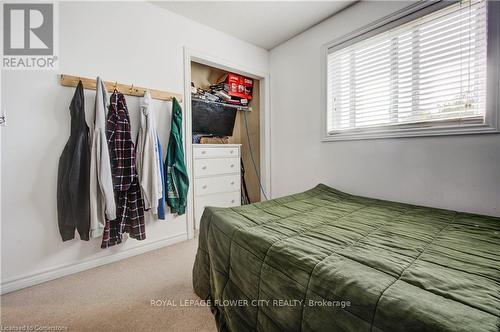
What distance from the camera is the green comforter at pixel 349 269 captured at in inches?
24.4

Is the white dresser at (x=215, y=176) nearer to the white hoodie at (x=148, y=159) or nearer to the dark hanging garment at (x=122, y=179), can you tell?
the white hoodie at (x=148, y=159)

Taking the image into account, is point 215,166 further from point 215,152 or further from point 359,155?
point 359,155

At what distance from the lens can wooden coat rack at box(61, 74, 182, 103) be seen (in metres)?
1.65

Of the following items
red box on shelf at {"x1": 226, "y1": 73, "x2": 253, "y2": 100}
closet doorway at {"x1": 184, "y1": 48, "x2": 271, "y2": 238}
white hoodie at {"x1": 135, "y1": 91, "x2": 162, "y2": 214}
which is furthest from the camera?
red box on shelf at {"x1": 226, "y1": 73, "x2": 253, "y2": 100}

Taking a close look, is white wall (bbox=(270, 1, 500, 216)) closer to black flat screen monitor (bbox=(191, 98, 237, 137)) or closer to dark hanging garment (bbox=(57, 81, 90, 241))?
black flat screen monitor (bbox=(191, 98, 237, 137))

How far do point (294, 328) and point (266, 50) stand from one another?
3.08 metres

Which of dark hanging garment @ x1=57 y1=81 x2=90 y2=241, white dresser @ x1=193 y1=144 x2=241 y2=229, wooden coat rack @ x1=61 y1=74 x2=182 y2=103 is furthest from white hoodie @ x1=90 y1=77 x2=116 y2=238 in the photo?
white dresser @ x1=193 y1=144 x2=241 y2=229

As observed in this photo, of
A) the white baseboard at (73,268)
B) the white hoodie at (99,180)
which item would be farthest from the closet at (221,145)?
the white hoodie at (99,180)

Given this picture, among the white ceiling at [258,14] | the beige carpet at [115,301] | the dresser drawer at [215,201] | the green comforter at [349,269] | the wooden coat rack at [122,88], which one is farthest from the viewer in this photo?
the dresser drawer at [215,201]

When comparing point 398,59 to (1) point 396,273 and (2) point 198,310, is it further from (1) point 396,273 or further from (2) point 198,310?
(2) point 198,310

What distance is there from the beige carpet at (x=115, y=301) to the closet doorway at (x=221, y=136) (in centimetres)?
76

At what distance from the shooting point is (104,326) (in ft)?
3.85

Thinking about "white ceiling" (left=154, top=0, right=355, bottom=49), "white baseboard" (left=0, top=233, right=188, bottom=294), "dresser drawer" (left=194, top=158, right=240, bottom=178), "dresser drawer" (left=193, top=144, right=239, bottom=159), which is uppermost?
"white ceiling" (left=154, top=0, right=355, bottom=49)

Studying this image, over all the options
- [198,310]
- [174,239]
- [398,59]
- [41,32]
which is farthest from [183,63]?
[198,310]
